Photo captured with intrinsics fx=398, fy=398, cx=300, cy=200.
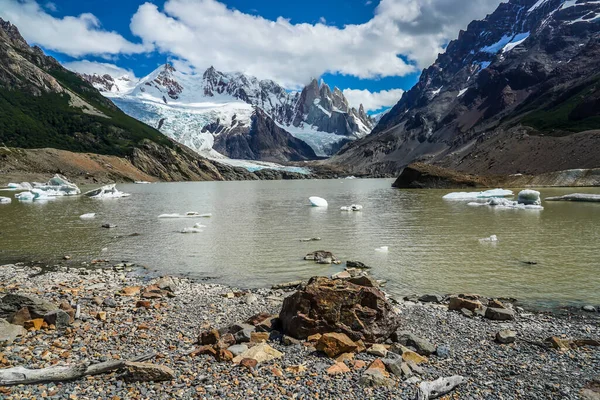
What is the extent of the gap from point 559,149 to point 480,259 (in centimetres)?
11406

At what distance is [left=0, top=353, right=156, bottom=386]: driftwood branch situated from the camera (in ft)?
24.7

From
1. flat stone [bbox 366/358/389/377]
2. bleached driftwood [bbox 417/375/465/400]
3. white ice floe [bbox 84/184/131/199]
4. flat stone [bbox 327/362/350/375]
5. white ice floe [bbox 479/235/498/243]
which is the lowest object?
white ice floe [bbox 84/184/131/199]

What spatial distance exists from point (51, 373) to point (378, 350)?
682 centimetres

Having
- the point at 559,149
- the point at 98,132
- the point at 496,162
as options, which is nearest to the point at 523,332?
the point at 559,149

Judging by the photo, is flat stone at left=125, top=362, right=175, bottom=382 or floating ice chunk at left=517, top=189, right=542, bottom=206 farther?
floating ice chunk at left=517, top=189, right=542, bottom=206

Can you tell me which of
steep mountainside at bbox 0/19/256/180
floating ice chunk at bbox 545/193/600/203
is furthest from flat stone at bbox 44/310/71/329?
steep mountainside at bbox 0/19/256/180

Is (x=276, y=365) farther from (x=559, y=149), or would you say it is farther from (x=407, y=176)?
(x=559, y=149)

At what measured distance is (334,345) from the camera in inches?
366

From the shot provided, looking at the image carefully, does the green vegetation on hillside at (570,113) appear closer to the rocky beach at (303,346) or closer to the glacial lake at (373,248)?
the glacial lake at (373,248)

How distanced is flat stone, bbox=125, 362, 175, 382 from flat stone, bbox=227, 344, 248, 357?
1567 millimetres

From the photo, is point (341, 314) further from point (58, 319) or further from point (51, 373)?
point (58, 319)

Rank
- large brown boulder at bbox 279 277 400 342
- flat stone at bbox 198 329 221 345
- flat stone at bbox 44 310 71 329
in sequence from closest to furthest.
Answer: flat stone at bbox 198 329 221 345
large brown boulder at bbox 279 277 400 342
flat stone at bbox 44 310 71 329

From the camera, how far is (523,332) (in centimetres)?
1077

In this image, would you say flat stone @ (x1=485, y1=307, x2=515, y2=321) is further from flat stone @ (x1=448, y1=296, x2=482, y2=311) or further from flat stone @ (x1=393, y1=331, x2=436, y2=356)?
flat stone @ (x1=393, y1=331, x2=436, y2=356)
